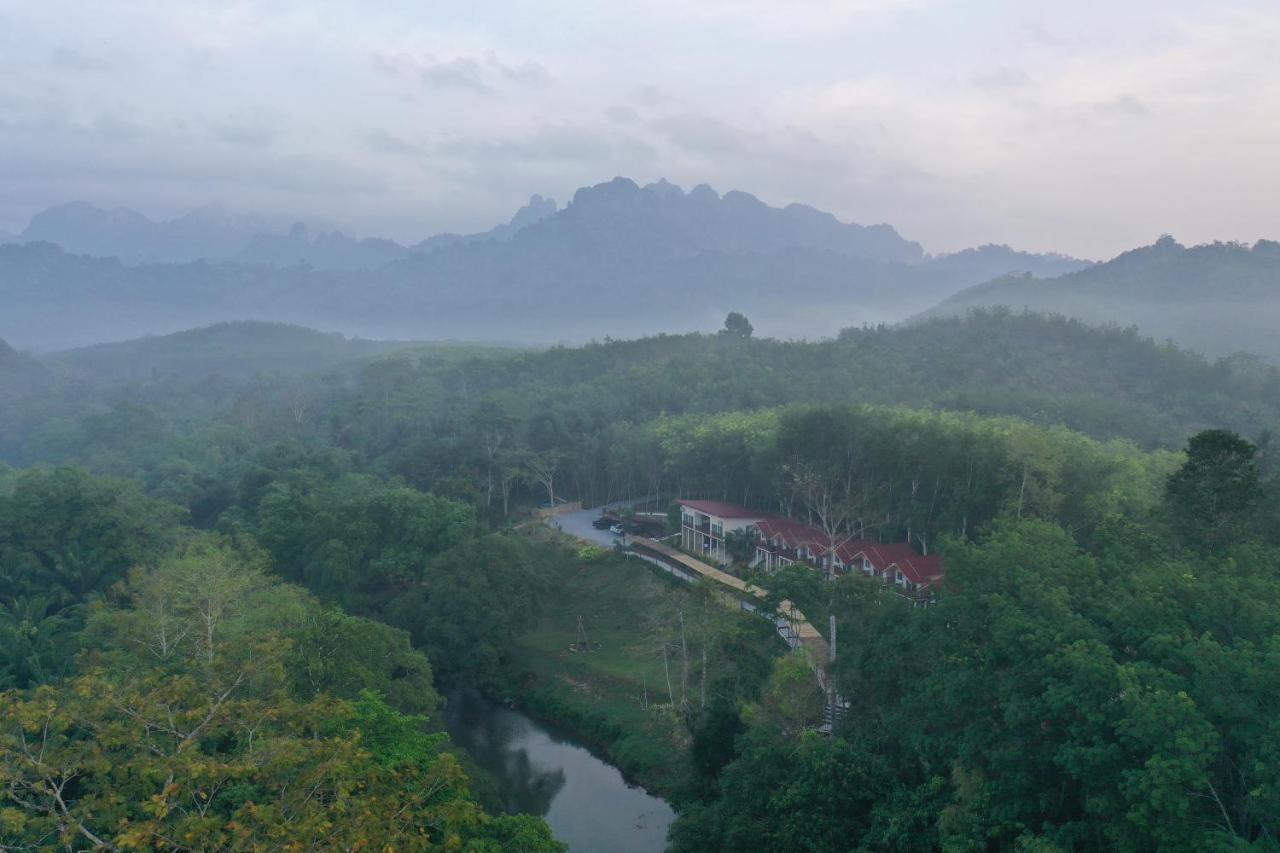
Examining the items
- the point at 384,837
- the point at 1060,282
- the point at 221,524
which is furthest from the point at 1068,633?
the point at 1060,282

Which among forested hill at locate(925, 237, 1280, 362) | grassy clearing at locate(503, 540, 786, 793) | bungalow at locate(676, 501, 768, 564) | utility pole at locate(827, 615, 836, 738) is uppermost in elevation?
forested hill at locate(925, 237, 1280, 362)

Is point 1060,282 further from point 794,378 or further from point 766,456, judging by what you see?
point 766,456

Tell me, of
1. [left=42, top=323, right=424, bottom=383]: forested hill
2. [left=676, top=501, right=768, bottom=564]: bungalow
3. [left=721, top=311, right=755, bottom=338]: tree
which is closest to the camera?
[left=676, top=501, right=768, bottom=564]: bungalow

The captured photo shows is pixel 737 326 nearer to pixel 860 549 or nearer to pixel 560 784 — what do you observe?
pixel 860 549

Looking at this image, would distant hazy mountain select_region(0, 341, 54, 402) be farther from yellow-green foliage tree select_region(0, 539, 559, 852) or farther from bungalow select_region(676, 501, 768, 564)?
yellow-green foliage tree select_region(0, 539, 559, 852)

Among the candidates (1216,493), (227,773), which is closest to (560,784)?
(227,773)

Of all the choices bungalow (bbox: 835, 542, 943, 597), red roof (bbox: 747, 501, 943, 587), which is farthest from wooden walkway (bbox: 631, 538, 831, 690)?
bungalow (bbox: 835, 542, 943, 597)

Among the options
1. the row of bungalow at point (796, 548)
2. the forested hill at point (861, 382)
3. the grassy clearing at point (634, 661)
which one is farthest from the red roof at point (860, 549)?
the forested hill at point (861, 382)
